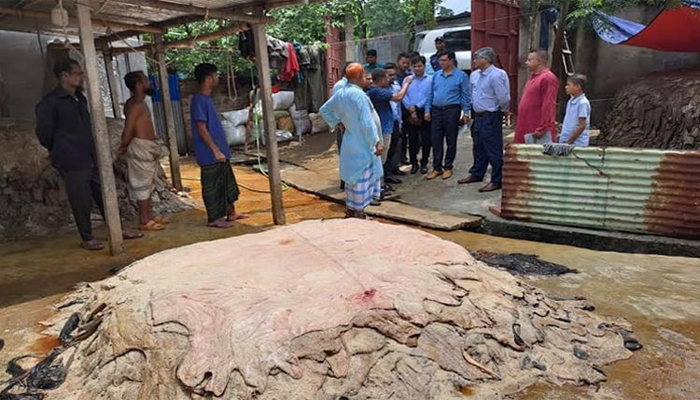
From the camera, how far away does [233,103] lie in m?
12.6

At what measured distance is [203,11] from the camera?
509 cm

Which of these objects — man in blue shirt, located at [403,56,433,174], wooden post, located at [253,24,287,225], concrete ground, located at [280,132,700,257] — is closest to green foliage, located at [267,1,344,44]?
concrete ground, located at [280,132,700,257]

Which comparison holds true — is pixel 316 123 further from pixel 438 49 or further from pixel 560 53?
pixel 560 53

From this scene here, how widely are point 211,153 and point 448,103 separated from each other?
11.1 ft

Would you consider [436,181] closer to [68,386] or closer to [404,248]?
[404,248]

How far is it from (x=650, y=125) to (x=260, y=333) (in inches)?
311

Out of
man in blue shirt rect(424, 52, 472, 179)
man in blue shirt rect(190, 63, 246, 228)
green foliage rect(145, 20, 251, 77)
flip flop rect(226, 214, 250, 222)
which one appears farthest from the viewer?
green foliage rect(145, 20, 251, 77)

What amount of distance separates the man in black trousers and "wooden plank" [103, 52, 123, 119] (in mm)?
2791

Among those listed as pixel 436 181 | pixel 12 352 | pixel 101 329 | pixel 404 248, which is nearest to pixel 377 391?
pixel 404 248

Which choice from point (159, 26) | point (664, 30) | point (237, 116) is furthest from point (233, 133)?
point (664, 30)

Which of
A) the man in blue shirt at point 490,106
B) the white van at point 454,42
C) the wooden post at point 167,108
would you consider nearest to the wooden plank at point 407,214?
the man in blue shirt at point 490,106

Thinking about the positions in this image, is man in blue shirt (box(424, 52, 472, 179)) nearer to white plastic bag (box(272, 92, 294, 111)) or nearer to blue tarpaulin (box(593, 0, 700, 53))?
blue tarpaulin (box(593, 0, 700, 53))

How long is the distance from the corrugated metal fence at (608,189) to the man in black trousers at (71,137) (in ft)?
14.7

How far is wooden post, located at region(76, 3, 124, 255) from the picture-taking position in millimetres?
4465
